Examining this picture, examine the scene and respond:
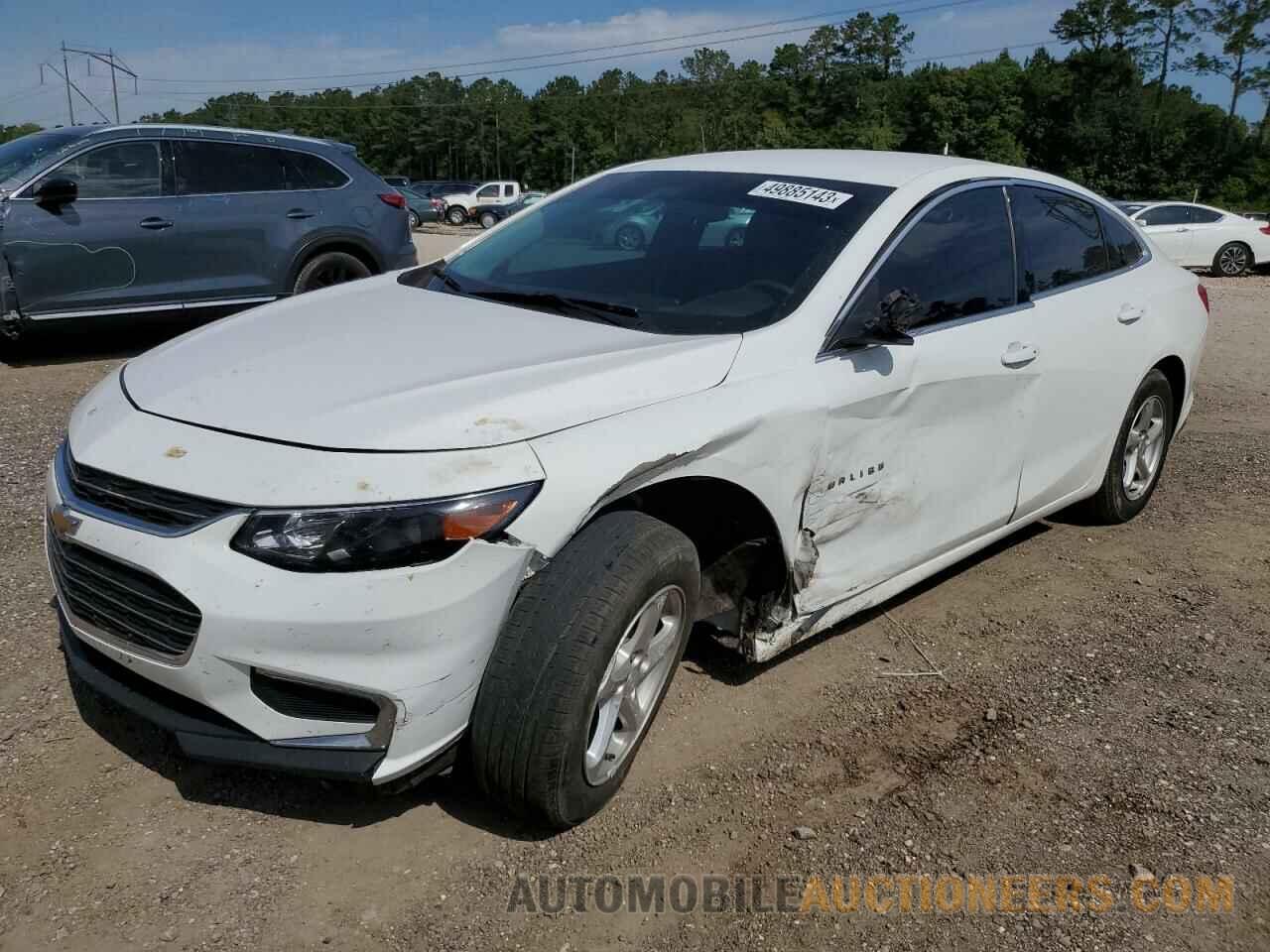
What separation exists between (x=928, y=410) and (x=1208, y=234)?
18.1 meters

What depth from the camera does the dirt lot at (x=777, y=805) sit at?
8.19ft

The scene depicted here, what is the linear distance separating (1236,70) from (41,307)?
72.0 meters

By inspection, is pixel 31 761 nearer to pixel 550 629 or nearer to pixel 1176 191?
A: pixel 550 629

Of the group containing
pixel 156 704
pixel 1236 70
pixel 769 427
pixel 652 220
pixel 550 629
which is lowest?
pixel 156 704

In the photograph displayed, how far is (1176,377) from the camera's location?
5.16 meters

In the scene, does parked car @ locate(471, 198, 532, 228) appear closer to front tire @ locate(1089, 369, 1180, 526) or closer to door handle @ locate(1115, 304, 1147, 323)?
front tire @ locate(1089, 369, 1180, 526)

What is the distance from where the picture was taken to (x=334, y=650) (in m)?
2.33

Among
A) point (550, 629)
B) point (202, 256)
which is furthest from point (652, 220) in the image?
point (202, 256)

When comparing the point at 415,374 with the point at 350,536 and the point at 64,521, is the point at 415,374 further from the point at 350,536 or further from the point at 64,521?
the point at 64,521

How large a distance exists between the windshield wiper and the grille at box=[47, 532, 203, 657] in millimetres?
1484

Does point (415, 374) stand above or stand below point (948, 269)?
below

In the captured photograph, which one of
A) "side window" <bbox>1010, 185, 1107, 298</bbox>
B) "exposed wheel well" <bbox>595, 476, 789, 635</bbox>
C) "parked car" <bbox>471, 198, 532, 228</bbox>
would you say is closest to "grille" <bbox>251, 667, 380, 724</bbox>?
"exposed wheel well" <bbox>595, 476, 789, 635</bbox>

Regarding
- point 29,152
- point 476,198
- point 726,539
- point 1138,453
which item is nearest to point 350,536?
point 726,539

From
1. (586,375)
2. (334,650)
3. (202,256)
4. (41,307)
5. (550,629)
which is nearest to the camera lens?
(334,650)
